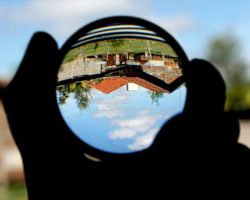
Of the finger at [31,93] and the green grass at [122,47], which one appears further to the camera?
the green grass at [122,47]

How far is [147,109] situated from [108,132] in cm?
9

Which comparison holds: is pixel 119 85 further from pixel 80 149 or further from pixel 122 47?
pixel 80 149

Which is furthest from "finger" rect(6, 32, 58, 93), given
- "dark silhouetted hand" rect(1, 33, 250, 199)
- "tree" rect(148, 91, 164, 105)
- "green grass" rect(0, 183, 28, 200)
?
"green grass" rect(0, 183, 28, 200)

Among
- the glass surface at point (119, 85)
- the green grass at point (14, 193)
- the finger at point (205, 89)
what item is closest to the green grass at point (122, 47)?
the glass surface at point (119, 85)

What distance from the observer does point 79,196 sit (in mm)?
795

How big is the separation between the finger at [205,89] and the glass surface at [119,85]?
4 centimetres

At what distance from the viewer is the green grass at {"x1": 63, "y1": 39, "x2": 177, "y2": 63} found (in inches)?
37.5

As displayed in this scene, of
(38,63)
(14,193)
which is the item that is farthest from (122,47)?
(14,193)

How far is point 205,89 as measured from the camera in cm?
83

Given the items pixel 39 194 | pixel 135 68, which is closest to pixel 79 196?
pixel 39 194

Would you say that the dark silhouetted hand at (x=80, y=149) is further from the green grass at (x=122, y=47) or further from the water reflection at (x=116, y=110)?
the green grass at (x=122, y=47)

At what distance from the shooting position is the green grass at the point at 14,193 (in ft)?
29.1

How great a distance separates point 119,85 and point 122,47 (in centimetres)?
8

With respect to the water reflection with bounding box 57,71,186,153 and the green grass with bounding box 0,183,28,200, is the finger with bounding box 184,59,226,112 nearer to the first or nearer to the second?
the water reflection with bounding box 57,71,186,153
